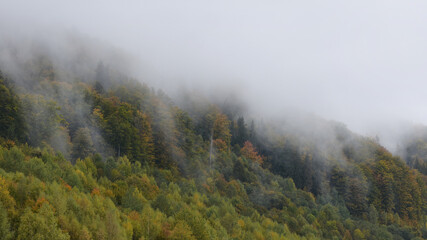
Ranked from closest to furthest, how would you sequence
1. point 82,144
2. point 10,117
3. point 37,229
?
1. point 37,229
2. point 10,117
3. point 82,144

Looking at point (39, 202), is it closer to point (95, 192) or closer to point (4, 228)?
point (4, 228)

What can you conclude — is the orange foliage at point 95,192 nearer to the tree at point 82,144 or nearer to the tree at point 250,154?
the tree at point 82,144

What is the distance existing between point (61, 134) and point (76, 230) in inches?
1271

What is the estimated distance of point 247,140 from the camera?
111250 millimetres

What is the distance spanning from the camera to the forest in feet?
87.4

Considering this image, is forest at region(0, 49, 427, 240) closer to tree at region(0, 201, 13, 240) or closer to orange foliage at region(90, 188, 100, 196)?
tree at region(0, 201, 13, 240)

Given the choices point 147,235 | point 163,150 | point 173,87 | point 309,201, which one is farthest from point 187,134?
point 173,87

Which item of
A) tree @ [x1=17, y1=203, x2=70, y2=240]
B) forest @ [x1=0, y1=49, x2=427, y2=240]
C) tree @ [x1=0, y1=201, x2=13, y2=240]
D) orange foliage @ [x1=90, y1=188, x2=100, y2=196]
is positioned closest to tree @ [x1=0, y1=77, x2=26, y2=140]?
forest @ [x1=0, y1=49, x2=427, y2=240]

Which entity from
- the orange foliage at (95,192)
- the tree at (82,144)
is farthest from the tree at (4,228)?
the tree at (82,144)

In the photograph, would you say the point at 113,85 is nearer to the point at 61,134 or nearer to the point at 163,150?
the point at 163,150

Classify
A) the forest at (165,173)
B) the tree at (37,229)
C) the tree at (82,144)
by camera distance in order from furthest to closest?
the tree at (82,144), the forest at (165,173), the tree at (37,229)

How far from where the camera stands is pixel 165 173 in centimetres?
5788

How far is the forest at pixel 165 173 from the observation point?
87.4ft

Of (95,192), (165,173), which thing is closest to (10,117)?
(95,192)
